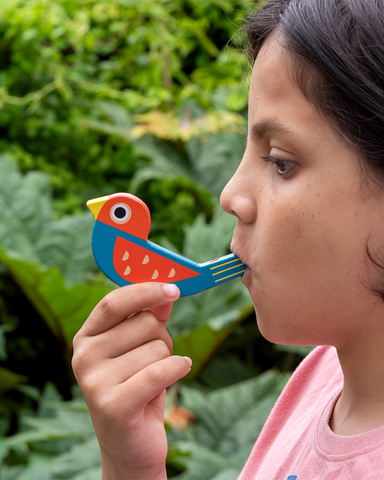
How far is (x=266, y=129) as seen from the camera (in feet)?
1.91

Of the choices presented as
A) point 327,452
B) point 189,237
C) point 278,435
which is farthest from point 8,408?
point 327,452

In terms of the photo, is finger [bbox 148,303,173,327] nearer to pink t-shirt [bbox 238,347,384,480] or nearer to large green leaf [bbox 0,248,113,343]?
pink t-shirt [bbox 238,347,384,480]

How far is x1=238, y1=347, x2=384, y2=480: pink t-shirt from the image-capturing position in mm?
577

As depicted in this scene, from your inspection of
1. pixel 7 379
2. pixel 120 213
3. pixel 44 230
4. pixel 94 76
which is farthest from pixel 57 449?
pixel 94 76

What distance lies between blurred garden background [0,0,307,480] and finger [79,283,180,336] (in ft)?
2.98

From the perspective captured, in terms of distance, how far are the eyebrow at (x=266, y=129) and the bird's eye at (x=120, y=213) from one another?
19 cm

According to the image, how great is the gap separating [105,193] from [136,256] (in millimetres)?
2132

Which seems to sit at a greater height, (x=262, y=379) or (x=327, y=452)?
(x=327, y=452)

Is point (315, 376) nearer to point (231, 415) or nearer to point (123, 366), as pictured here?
point (123, 366)

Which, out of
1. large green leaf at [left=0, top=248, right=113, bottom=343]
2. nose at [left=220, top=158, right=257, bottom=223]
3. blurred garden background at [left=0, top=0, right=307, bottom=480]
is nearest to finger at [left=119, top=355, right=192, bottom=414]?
nose at [left=220, top=158, right=257, bottom=223]

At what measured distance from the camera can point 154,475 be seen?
29.7 inches

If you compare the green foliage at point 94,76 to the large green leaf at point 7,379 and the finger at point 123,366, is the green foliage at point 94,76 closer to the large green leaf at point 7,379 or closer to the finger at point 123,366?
the large green leaf at point 7,379

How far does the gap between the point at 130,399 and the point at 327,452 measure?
251 mm

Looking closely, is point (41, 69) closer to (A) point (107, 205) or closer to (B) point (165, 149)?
(B) point (165, 149)
